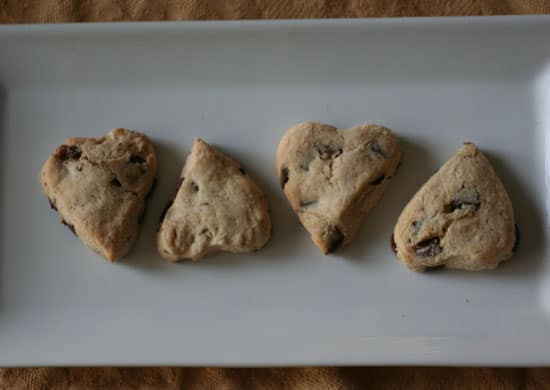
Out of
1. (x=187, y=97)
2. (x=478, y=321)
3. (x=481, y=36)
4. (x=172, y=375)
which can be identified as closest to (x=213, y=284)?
(x=172, y=375)

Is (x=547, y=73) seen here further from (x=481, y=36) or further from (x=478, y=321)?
(x=478, y=321)

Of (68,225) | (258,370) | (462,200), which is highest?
(462,200)

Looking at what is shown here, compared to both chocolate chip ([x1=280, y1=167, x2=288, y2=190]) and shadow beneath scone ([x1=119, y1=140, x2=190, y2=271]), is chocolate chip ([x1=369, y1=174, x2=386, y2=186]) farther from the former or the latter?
shadow beneath scone ([x1=119, y1=140, x2=190, y2=271])

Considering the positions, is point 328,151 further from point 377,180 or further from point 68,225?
point 68,225

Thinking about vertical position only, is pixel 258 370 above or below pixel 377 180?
below

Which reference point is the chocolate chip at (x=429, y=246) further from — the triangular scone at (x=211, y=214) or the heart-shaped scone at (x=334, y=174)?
the triangular scone at (x=211, y=214)

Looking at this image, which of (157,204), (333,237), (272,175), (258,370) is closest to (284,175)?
(272,175)

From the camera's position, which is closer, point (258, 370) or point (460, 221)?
point (460, 221)

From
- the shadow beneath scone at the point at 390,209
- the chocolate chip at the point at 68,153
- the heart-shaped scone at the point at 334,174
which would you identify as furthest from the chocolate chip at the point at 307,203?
the chocolate chip at the point at 68,153
